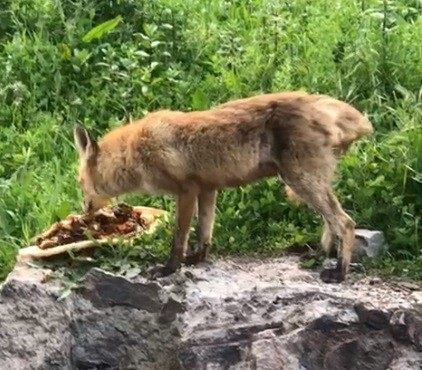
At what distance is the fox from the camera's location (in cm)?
691

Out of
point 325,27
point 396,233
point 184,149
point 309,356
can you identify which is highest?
point 325,27

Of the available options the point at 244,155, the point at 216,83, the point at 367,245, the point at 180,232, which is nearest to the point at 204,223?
the point at 180,232

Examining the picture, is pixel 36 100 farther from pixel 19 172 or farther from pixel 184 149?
pixel 184 149

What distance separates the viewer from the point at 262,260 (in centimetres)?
751

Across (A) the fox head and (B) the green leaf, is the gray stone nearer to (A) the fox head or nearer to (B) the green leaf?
(A) the fox head

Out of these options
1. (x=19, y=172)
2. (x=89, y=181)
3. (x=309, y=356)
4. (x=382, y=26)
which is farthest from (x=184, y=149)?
(x=382, y=26)

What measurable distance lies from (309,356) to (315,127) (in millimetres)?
1477

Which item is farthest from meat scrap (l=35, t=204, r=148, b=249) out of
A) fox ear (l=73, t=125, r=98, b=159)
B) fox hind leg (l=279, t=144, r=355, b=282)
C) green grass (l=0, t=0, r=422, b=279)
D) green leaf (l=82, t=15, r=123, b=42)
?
green leaf (l=82, t=15, r=123, b=42)

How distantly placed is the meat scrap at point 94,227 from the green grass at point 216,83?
0.31 meters

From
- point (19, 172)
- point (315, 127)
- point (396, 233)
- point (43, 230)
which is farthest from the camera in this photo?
point (19, 172)

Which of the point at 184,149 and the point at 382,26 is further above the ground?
the point at 382,26

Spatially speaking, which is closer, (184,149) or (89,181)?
(184,149)

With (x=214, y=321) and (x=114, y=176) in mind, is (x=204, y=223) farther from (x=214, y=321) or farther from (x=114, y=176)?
(x=214, y=321)

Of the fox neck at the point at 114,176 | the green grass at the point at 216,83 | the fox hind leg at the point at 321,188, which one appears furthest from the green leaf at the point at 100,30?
the fox hind leg at the point at 321,188
